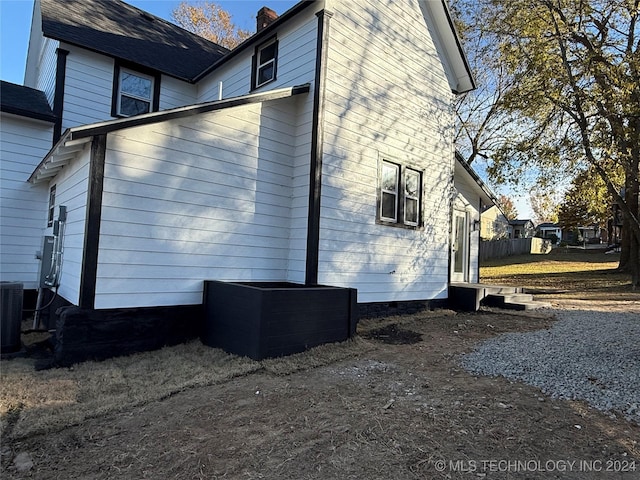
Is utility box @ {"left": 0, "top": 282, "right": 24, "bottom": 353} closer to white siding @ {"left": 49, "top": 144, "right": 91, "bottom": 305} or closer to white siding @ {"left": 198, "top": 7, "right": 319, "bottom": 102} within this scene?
white siding @ {"left": 49, "top": 144, "right": 91, "bottom": 305}

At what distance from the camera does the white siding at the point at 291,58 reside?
7.39m

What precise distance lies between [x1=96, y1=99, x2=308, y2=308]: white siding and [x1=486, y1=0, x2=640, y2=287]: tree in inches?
387

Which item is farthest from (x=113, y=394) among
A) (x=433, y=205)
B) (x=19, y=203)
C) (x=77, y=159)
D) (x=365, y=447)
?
(x=433, y=205)

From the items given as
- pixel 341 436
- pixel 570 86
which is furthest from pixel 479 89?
pixel 341 436

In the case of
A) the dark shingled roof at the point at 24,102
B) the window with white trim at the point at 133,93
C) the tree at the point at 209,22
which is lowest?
the dark shingled roof at the point at 24,102

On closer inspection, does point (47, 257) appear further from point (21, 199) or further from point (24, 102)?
point (24, 102)

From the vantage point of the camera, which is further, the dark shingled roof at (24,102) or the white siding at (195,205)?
the dark shingled roof at (24,102)

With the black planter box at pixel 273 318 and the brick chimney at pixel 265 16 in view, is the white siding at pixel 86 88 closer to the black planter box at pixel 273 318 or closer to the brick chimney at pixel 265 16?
the brick chimney at pixel 265 16

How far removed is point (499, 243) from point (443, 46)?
24.6 m

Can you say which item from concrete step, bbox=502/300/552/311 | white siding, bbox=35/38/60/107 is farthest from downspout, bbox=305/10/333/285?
white siding, bbox=35/38/60/107

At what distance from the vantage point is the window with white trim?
9523 mm

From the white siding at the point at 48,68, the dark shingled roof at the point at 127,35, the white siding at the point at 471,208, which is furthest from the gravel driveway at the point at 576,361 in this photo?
the white siding at the point at 48,68

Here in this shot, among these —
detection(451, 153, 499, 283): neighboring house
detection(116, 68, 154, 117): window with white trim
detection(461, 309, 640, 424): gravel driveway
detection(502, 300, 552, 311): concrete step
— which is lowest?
detection(461, 309, 640, 424): gravel driveway

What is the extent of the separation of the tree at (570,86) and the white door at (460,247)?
3.91m
